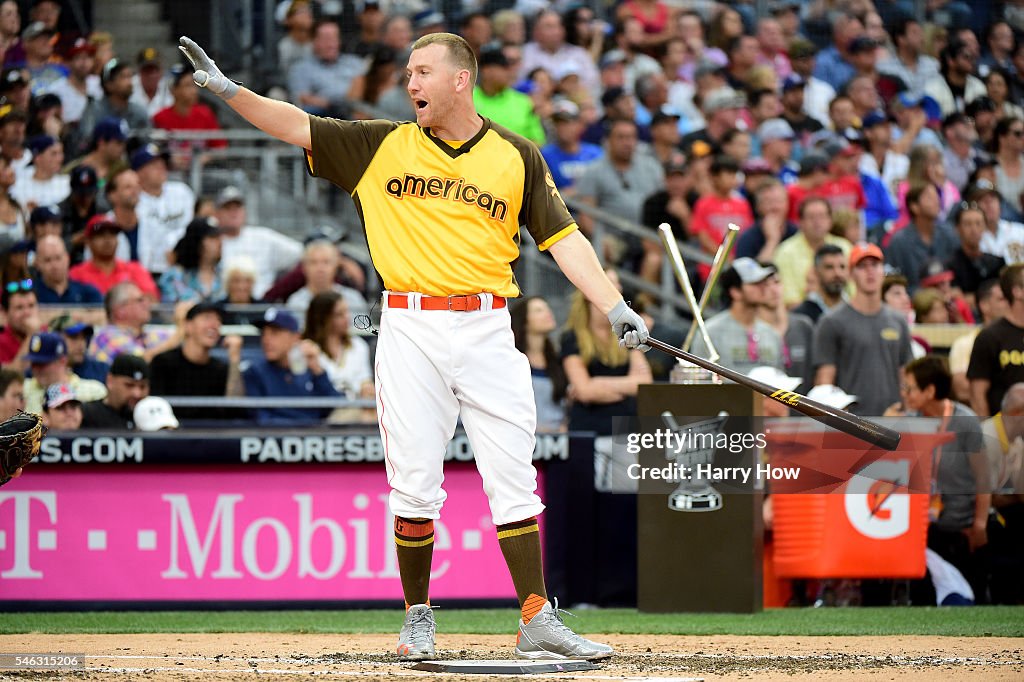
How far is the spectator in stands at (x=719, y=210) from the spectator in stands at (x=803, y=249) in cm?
63

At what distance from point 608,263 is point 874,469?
13.6 feet

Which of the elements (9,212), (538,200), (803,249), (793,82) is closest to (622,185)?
(803,249)

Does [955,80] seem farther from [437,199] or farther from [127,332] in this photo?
[437,199]

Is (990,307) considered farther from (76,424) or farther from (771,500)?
(76,424)

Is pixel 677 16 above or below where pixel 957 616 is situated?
above

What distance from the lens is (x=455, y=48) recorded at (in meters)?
5.23

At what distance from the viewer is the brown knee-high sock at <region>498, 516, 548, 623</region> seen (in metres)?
5.27

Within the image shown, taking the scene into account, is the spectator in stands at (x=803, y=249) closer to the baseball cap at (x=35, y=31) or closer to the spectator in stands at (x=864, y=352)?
the spectator in stands at (x=864, y=352)

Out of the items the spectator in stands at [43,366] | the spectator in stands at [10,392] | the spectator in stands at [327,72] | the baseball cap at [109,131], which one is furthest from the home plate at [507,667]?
the spectator in stands at [327,72]

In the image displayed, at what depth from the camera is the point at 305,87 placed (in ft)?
40.7

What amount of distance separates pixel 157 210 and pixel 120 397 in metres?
2.86

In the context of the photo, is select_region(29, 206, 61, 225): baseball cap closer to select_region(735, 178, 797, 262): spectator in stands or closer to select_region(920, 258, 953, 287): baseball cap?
select_region(735, 178, 797, 262): spectator in stands


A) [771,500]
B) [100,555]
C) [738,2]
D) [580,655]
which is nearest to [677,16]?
[738,2]

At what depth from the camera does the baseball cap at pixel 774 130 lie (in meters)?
12.7
